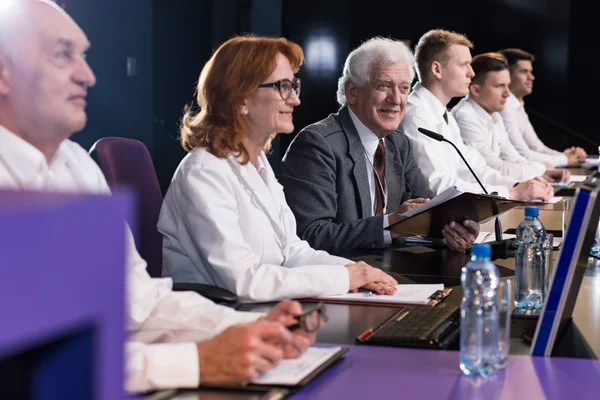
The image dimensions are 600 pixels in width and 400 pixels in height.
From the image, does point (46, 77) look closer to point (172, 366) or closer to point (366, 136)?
point (172, 366)

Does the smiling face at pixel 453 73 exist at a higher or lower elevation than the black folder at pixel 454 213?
higher

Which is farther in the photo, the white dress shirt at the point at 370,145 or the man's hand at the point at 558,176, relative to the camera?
the man's hand at the point at 558,176

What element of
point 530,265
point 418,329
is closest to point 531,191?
point 530,265

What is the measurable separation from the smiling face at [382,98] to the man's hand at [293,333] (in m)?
1.72

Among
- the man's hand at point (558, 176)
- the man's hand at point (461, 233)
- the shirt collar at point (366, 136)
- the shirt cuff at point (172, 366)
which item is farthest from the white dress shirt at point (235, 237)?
the man's hand at point (558, 176)

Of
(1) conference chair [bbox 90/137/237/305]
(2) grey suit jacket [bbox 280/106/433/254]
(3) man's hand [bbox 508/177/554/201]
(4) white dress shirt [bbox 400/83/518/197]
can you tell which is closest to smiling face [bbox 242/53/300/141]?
(1) conference chair [bbox 90/137/237/305]

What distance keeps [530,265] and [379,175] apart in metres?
1.08

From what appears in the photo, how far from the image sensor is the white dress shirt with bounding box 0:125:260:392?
45.4 inches

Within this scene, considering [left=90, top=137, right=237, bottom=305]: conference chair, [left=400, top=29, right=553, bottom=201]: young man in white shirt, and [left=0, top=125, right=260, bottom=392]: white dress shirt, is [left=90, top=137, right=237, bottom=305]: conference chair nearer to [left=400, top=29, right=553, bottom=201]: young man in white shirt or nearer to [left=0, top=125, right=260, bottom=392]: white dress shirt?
[left=0, top=125, right=260, bottom=392]: white dress shirt

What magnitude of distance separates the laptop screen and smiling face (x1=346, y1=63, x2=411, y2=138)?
1.60 meters

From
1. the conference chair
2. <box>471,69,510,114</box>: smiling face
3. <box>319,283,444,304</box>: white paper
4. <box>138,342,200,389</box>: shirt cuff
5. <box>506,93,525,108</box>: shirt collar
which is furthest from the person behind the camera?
<box>506,93,525,108</box>: shirt collar

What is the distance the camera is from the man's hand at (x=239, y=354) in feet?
3.92

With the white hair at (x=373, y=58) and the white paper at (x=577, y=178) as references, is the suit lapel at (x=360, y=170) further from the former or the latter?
the white paper at (x=577, y=178)

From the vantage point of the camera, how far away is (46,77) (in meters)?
1.35
